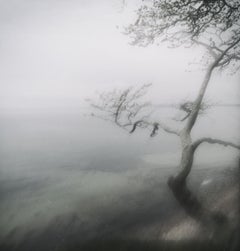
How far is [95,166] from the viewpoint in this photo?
24531mm

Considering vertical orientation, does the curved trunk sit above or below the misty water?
above

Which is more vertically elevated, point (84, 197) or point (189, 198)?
point (189, 198)

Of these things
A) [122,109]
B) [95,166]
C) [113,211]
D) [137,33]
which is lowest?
[95,166]

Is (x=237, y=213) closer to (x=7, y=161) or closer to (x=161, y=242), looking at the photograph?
(x=161, y=242)

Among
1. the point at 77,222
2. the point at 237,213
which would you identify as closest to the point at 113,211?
the point at 77,222

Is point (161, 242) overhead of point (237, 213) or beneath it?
beneath

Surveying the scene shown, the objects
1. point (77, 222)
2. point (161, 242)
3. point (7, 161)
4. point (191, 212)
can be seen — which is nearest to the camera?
point (161, 242)

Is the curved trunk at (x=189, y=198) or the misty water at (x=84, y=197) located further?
the misty water at (x=84, y=197)

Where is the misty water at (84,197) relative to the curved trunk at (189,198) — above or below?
below

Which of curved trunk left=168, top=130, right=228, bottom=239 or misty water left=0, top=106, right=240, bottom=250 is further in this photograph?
misty water left=0, top=106, right=240, bottom=250

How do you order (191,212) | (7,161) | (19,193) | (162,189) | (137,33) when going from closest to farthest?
(137,33)
(191,212)
(162,189)
(19,193)
(7,161)

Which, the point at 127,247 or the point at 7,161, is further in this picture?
the point at 7,161

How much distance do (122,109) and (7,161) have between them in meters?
24.6

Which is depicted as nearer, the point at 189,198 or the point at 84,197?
the point at 189,198
